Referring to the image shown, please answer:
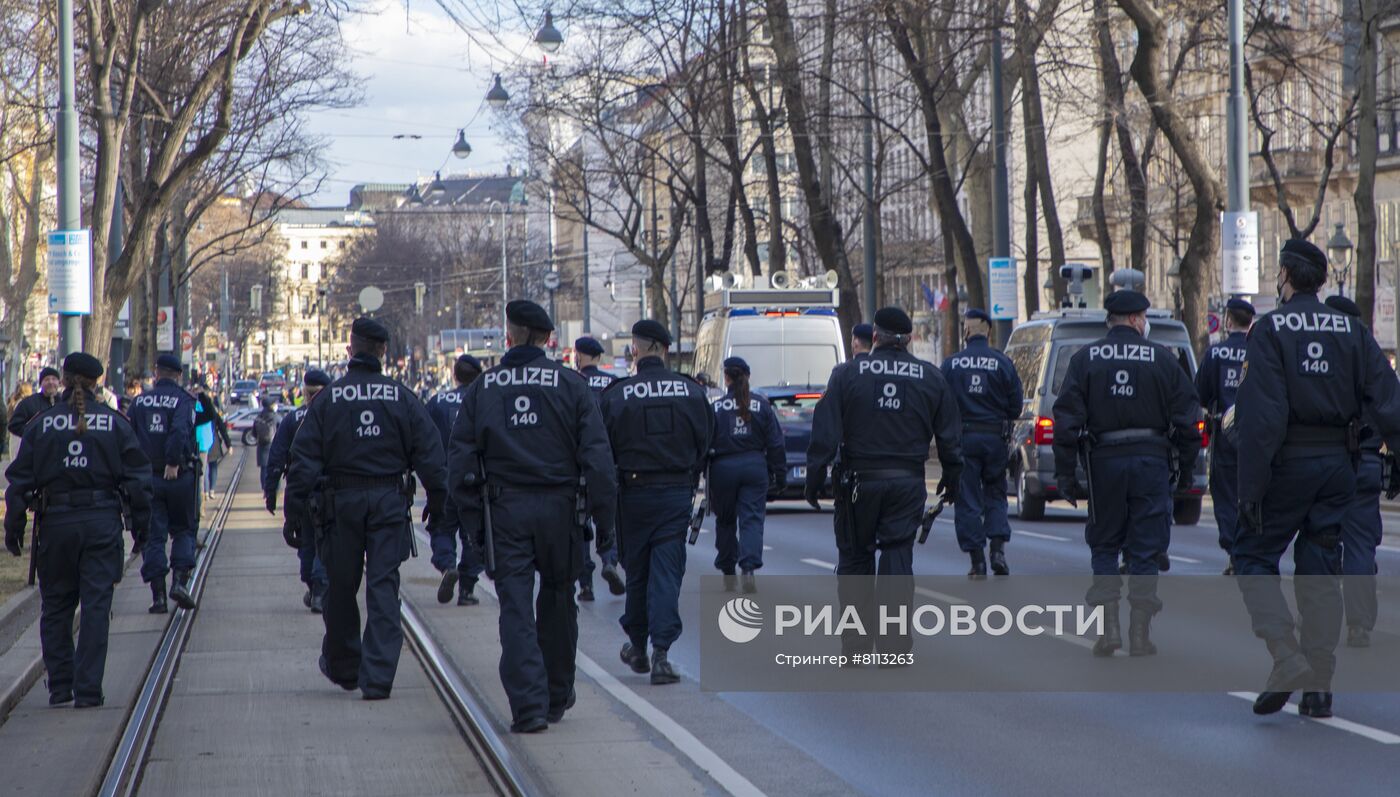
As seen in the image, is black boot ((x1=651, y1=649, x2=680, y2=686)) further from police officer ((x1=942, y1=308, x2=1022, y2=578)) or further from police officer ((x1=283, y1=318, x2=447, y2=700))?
police officer ((x1=942, y1=308, x2=1022, y2=578))

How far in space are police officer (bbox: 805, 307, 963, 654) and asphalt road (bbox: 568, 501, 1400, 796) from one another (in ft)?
2.51

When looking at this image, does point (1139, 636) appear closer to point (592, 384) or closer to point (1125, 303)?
point (1125, 303)

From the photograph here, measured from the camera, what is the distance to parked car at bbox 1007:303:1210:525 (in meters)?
19.2

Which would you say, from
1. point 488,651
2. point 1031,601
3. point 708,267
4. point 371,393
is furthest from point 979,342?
point 708,267

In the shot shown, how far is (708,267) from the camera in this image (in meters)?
41.6

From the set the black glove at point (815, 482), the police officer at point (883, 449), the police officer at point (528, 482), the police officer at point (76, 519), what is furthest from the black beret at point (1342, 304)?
Result: the police officer at point (76, 519)

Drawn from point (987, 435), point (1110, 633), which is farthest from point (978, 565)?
point (1110, 633)

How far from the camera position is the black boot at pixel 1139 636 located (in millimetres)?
9547

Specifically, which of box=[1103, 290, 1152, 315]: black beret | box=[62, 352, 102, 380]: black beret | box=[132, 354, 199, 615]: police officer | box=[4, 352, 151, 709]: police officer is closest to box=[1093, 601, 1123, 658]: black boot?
box=[1103, 290, 1152, 315]: black beret

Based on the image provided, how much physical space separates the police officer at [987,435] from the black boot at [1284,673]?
571 cm

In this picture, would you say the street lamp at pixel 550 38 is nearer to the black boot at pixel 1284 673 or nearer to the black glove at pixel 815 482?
the black glove at pixel 815 482

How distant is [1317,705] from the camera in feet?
25.8

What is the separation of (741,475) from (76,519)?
4.99 meters

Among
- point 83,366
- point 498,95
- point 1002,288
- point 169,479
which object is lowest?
point 169,479
